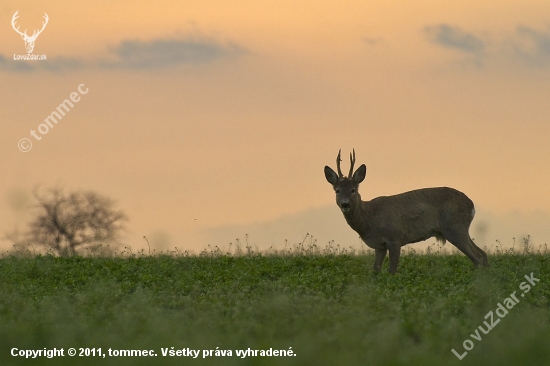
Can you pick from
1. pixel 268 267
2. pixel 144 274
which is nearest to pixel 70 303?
pixel 144 274

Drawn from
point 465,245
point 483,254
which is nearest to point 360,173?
point 465,245

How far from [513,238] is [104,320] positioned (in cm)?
1293

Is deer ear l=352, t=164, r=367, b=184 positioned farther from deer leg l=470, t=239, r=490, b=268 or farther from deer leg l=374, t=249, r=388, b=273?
deer leg l=470, t=239, r=490, b=268

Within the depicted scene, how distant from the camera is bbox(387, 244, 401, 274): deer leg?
1697 centimetres

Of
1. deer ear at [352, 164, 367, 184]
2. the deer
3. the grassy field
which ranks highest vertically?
deer ear at [352, 164, 367, 184]

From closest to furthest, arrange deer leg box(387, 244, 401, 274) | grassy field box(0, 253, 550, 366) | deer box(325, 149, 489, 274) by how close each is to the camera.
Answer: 1. grassy field box(0, 253, 550, 366)
2. deer leg box(387, 244, 401, 274)
3. deer box(325, 149, 489, 274)

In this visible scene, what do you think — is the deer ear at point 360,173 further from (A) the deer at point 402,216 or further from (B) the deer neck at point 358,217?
(B) the deer neck at point 358,217

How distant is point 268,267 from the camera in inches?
681

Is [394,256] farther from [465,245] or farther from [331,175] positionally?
[331,175]

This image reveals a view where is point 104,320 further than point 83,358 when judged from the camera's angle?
Yes

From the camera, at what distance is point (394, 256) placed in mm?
17172

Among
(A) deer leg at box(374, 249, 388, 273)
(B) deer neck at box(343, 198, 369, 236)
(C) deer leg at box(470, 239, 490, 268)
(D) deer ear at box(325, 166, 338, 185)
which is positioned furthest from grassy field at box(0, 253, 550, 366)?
(D) deer ear at box(325, 166, 338, 185)

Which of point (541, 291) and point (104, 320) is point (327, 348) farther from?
point (541, 291)

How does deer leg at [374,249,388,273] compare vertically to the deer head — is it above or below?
below
